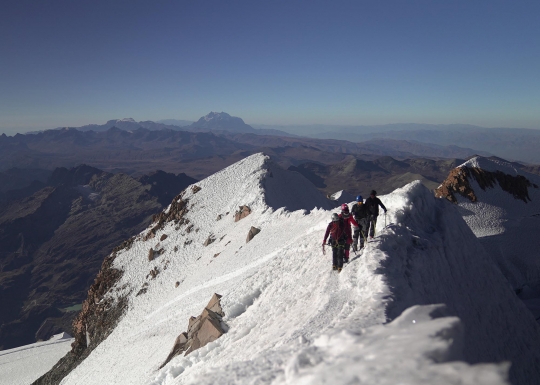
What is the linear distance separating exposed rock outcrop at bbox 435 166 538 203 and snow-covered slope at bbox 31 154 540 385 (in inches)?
696

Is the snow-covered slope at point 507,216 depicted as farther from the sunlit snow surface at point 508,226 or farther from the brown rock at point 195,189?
the brown rock at point 195,189

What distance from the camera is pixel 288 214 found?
3077 centimetres

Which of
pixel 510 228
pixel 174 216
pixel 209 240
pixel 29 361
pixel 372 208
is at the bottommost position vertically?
pixel 29 361

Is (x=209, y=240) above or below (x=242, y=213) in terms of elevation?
below

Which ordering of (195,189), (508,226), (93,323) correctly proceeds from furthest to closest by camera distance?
(195,189) → (93,323) → (508,226)

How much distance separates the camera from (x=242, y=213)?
37.3 metres

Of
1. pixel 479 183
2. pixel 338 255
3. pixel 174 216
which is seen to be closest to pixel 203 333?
pixel 338 255

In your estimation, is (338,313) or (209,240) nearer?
(338,313)

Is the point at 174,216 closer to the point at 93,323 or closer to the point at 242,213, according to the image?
the point at 242,213

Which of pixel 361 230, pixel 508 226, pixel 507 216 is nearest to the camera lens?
pixel 361 230

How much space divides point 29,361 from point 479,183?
65.5 meters

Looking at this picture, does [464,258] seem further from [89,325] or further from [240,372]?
[89,325]

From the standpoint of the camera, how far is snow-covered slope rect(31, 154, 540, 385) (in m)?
5.46

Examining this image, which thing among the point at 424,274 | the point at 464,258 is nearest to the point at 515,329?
the point at 464,258
